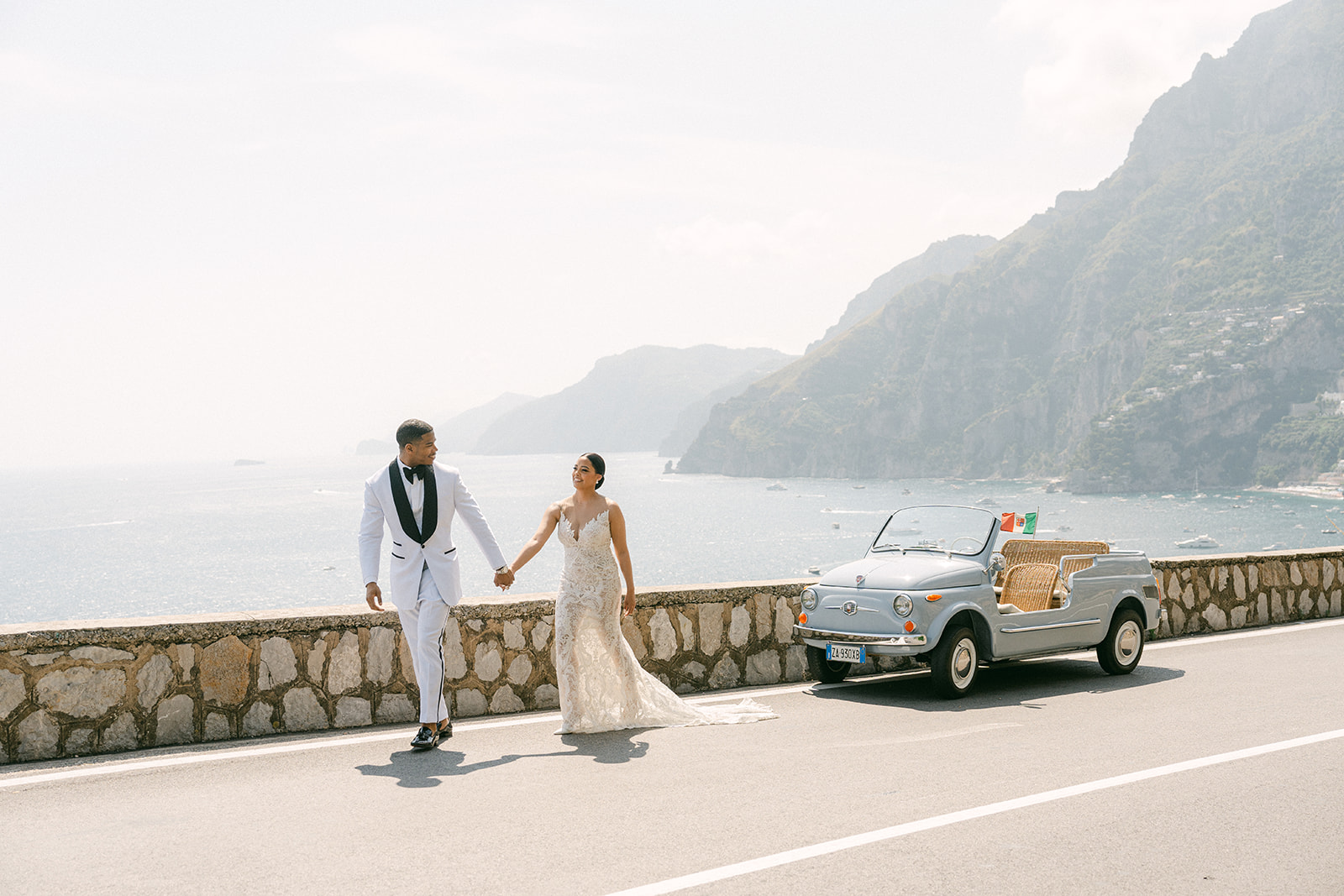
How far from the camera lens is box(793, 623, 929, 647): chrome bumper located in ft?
25.7

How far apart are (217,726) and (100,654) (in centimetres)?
84

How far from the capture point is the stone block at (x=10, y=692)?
5.91m

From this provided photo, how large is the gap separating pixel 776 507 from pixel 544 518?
16550cm

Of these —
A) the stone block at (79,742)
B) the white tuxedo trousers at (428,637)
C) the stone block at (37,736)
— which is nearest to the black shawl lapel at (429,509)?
the white tuxedo trousers at (428,637)

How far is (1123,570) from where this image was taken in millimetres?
9656

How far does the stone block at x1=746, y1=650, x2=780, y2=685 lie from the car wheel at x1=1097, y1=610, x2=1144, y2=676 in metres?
3.03

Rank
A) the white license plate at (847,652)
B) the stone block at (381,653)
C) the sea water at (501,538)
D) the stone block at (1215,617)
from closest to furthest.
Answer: the stone block at (381,653) < the white license plate at (847,652) < the stone block at (1215,617) < the sea water at (501,538)

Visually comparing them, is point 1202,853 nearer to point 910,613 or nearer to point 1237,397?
point 910,613

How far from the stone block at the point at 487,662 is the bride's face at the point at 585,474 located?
147cm

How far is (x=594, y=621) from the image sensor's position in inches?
272

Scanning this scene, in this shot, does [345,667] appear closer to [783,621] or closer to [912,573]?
[783,621]

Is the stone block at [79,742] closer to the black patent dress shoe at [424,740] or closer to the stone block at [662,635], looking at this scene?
the black patent dress shoe at [424,740]

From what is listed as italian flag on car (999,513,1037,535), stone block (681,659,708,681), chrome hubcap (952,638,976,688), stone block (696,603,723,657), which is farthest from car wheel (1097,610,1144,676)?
stone block (681,659,708,681)

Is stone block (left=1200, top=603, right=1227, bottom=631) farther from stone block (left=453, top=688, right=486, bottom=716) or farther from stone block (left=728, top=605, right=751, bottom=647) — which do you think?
stone block (left=453, top=688, right=486, bottom=716)
